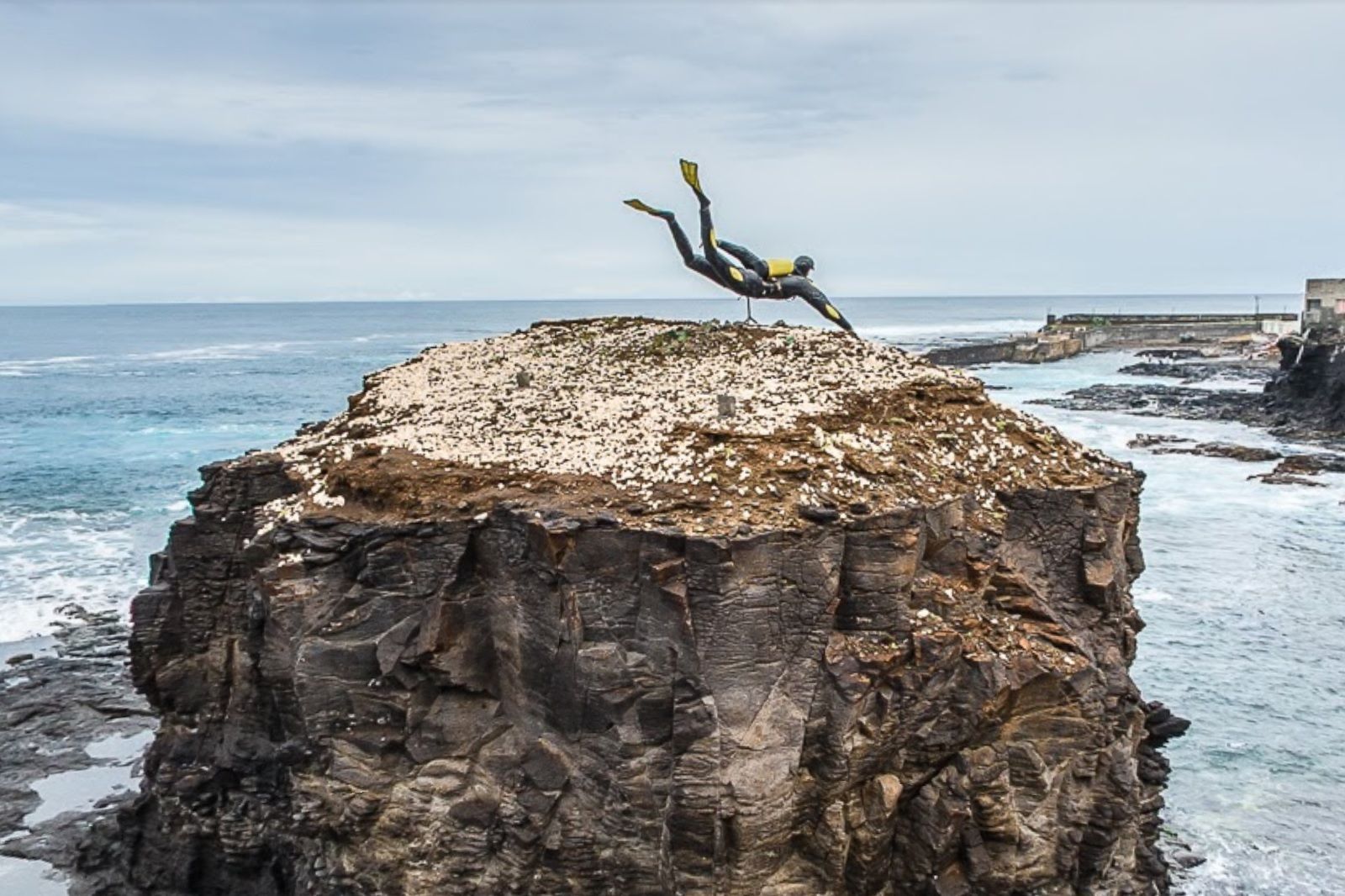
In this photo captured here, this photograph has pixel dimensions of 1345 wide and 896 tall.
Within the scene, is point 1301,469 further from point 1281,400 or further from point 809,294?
point 809,294

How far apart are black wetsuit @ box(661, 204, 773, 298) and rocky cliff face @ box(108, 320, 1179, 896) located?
7.13 ft

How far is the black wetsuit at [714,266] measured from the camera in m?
17.5

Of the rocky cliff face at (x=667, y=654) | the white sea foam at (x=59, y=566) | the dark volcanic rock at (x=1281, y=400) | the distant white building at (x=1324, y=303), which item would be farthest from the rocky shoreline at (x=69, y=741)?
the distant white building at (x=1324, y=303)

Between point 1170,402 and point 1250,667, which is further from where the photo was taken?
point 1170,402

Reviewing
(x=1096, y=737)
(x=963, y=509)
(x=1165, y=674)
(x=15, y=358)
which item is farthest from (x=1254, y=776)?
(x=15, y=358)

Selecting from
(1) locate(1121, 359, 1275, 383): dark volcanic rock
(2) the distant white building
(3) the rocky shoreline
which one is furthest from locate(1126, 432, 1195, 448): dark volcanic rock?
(3) the rocky shoreline

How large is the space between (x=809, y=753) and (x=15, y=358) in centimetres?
13551

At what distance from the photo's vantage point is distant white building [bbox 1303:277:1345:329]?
74.6 metres

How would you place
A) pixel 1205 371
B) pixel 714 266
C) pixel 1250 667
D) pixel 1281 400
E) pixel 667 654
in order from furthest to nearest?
pixel 1205 371
pixel 1281 400
pixel 1250 667
pixel 714 266
pixel 667 654

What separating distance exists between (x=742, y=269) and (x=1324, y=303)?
71.5 meters

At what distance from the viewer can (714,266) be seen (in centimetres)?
1784

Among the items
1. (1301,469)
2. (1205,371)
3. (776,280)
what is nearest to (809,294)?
(776,280)

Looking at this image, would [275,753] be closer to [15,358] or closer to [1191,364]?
[1191,364]

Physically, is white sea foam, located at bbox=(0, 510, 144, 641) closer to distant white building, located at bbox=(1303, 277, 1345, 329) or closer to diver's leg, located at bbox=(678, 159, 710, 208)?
diver's leg, located at bbox=(678, 159, 710, 208)
